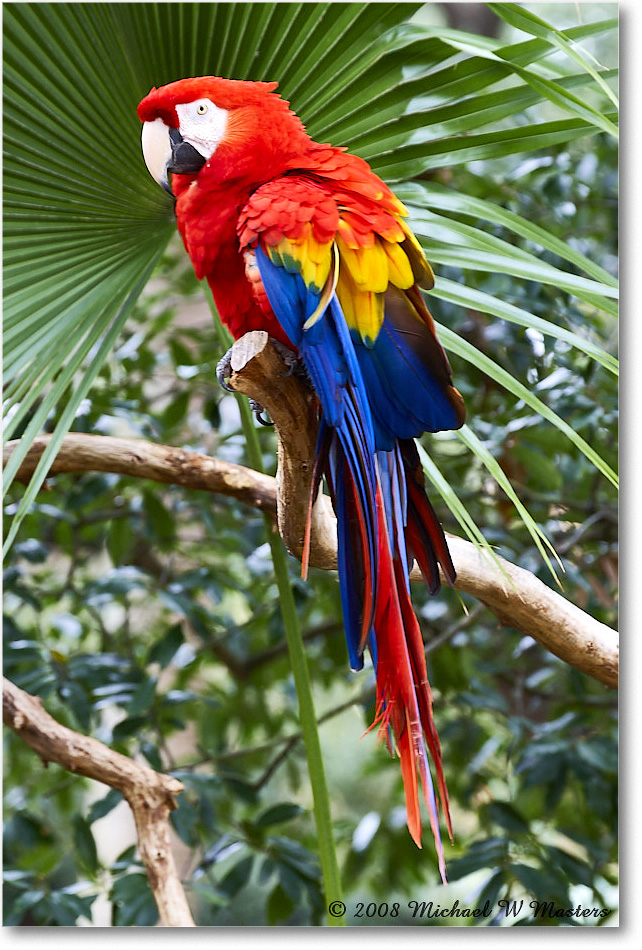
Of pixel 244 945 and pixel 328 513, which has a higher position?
pixel 328 513

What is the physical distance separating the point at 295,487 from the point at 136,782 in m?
0.45

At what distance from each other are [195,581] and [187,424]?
1.56ft

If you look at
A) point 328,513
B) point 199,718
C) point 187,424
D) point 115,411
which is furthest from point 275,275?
point 199,718

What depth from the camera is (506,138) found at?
96 centimetres

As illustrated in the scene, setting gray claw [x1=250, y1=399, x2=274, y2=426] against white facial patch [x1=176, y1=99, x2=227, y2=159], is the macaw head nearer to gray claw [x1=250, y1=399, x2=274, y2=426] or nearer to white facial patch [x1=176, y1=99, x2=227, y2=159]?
white facial patch [x1=176, y1=99, x2=227, y2=159]

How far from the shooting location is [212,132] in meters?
0.83

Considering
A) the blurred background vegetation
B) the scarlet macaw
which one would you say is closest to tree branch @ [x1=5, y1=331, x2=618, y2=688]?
the scarlet macaw

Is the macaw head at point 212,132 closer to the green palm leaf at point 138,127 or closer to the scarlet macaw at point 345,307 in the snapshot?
the scarlet macaw at point 345,307

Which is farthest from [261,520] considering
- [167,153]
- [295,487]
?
[167,153]

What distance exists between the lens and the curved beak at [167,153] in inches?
32.5

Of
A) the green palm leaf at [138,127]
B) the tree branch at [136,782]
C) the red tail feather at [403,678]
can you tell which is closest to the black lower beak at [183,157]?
the green palm leaf at [138,127]

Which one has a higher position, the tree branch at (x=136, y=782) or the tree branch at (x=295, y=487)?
the tree branch at (x=295, y=487)

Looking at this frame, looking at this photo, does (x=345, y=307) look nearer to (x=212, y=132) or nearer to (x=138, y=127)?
(x=212, y=132)

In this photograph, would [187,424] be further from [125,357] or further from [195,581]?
[195,581]
